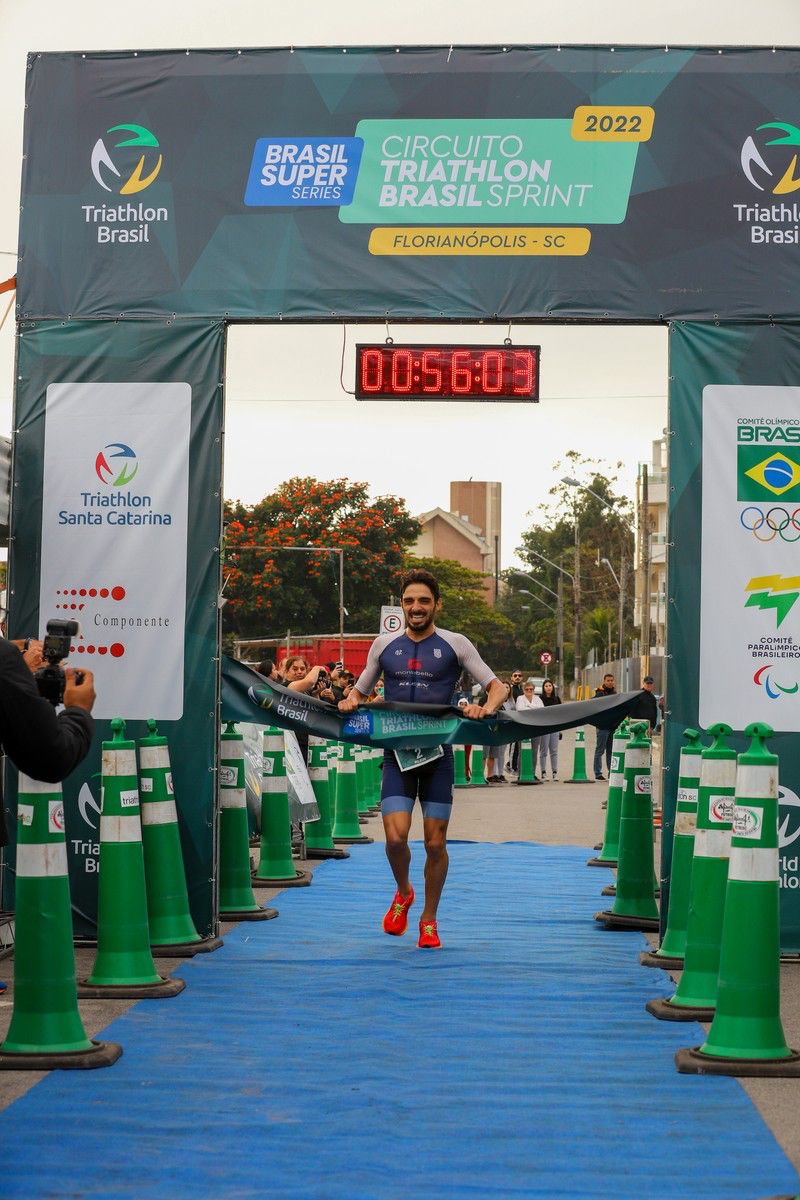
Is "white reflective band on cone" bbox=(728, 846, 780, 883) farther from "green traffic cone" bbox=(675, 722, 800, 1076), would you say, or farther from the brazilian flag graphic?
the brazilian flag graphic

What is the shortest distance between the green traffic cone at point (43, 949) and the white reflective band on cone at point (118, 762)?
122 centimetres

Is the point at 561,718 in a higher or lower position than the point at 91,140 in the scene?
lower

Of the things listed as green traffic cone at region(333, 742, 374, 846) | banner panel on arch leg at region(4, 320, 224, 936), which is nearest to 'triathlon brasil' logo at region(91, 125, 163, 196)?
banner panel on arch leg at region(4, 320, 224, 936)

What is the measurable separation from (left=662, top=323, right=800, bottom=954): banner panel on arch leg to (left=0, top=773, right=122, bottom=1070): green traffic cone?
4395 millimetres

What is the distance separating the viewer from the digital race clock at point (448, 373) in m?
10.1

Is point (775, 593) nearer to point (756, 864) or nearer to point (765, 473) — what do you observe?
point (765, 473)

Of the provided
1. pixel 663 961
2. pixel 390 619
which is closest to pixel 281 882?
pixel 663 961

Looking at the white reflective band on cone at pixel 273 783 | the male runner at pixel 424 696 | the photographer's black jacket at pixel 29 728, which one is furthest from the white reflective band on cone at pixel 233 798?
the photographer's black jacket at pixel 29 728

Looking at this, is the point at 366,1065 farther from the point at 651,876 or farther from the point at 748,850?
the point at 651,876

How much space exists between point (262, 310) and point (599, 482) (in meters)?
90.9

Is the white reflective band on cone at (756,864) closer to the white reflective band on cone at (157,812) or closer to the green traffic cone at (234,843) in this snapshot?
the white reflective band on cone at (157,812)

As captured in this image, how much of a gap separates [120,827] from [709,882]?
113 inches

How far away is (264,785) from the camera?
13500 mm

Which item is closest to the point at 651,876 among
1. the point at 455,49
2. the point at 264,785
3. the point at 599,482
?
the point at 264,785
